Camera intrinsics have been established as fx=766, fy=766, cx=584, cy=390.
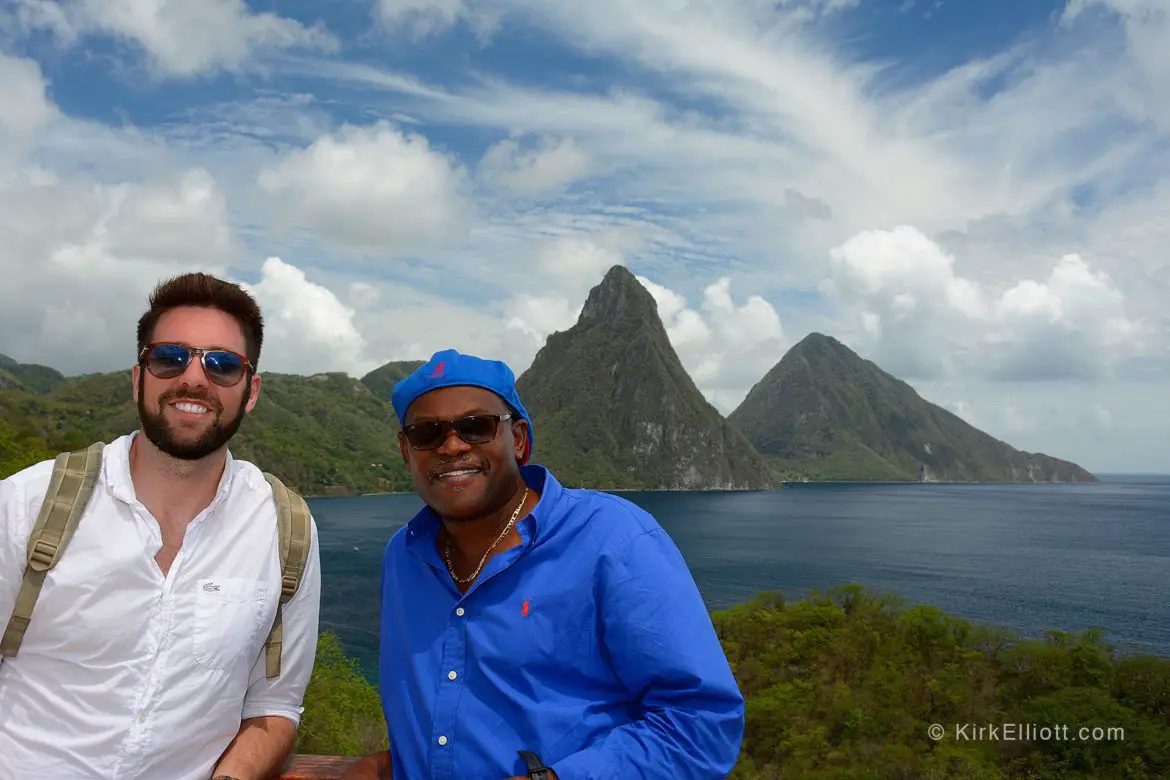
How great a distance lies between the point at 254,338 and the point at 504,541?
4.68ft

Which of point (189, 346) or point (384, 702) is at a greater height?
point (189, 346)

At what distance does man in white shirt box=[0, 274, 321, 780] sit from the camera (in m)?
2.56

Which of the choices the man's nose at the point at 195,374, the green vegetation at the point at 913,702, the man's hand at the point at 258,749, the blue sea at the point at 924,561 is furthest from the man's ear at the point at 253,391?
the blue sea at the point at 924,561

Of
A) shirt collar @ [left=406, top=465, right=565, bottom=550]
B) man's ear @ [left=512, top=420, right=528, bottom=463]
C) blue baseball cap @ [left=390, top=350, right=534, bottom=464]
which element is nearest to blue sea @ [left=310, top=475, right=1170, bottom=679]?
shirt collar @ [left=406, top=465, right=565, bottom=550]

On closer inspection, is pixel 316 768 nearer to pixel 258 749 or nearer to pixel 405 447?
pixel 258 749

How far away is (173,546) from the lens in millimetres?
2850

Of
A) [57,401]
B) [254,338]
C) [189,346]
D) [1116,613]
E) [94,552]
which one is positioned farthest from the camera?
[57,401]

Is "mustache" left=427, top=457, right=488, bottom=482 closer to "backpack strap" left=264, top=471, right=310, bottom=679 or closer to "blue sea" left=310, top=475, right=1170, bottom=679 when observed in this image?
"backpack strap" left=264, top=471, right=310, bottom=679

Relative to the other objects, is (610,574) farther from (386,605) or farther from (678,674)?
(386,605)

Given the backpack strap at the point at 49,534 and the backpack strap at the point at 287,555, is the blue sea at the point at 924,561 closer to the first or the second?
the backpack strap at the point at 287,555

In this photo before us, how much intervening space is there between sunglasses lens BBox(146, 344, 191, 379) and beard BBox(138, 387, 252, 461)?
0.09 metres

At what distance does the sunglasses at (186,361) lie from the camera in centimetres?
293

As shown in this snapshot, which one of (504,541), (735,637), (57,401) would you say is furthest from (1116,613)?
(57,401)

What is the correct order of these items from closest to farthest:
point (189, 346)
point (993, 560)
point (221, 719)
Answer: point (221, 719), point (189, 346), point (993, 560)
